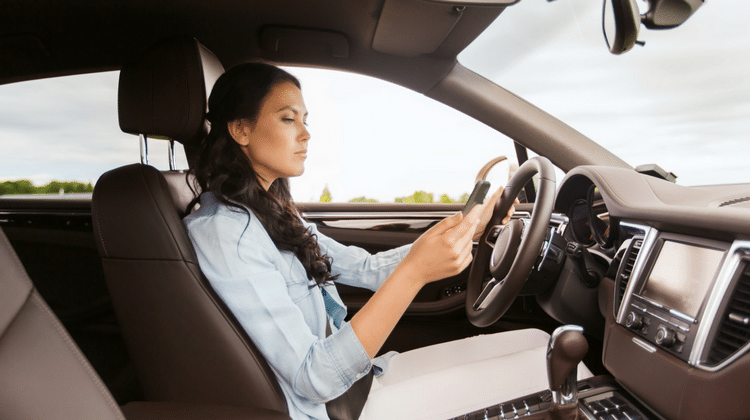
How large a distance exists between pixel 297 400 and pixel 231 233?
14.6 inches

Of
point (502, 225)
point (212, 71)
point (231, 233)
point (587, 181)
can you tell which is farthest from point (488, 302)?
point (212, 71)

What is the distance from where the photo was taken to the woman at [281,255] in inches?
36.0

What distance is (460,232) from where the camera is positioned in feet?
Result: 3.12

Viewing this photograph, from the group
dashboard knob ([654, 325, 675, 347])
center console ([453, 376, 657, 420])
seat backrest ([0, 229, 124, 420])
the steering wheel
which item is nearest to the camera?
seat backrest ([0, 229, 124, 420])

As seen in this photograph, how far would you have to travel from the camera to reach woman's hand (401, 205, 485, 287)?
94 centimetres

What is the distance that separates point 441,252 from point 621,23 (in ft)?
1.89

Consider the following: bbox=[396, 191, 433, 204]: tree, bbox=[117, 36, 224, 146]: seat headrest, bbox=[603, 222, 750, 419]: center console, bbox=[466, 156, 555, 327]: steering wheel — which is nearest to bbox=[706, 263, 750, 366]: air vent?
bbox=[603, 222, 750, 419]: center console

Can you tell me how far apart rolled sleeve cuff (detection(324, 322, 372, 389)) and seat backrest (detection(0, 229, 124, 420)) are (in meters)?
0.37

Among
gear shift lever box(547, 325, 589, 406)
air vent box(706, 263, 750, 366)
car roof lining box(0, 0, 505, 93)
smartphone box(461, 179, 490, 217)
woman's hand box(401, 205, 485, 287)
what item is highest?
car roof lining box(0, 0, 505, 93)

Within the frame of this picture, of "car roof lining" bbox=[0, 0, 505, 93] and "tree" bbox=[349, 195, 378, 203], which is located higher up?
"car roof lining" bbox=[0, 0, 505, 93]

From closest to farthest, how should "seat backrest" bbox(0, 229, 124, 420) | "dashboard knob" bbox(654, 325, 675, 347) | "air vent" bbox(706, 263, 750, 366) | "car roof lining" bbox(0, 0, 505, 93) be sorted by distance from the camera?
"seat backrest" bbox(0, 229, 124, 420) < "air vent" bbox(706, 263, 750, 366) < "dashboard knob" bbox(654, 325, 675, 347) < "car roof lining" bbox(0, 0, 505, 93)

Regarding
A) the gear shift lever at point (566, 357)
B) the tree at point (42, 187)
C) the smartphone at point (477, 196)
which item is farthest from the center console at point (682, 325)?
the tree at point (42, 187)

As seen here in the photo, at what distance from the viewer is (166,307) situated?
961mm

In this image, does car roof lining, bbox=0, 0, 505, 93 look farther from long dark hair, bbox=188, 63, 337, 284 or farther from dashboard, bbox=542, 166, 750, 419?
dashboard, bbox=542, 166, 750, 419
